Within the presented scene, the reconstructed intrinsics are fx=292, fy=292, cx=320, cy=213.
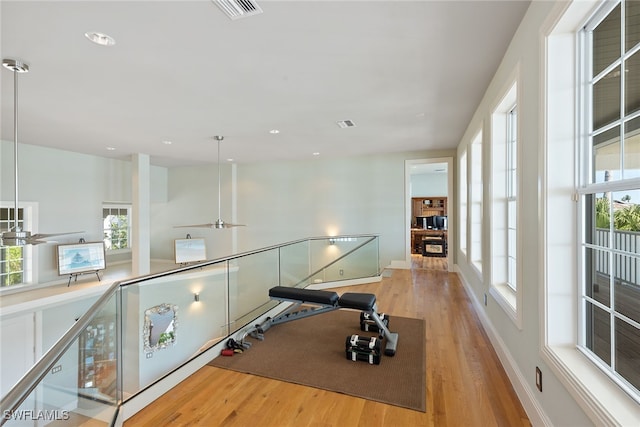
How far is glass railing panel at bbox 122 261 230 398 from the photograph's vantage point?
3.63m

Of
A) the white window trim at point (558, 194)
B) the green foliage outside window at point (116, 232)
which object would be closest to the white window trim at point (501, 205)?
the white window trim at point (558, 194)

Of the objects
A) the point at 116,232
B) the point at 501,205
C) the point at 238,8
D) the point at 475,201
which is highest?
the point at 238,8

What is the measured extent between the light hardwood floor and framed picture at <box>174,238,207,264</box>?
21.9 feet

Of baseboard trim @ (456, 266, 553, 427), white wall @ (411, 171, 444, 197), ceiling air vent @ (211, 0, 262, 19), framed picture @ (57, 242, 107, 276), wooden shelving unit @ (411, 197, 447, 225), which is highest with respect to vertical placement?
ceiling air vent @ (211, 0, 262, 19)

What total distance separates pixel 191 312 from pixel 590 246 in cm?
434

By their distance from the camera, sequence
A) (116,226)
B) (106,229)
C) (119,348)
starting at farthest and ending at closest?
(116,226) < (106,229) < (119,348)

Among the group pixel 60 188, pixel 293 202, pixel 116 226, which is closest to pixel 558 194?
pixel 293 202

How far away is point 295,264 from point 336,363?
2.69 meters

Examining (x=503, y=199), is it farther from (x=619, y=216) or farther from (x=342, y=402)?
(x=342, y=402)

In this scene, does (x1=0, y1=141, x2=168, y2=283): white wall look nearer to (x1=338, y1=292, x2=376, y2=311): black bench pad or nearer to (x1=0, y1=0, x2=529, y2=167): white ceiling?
(x1=0, y1=0, x2=529, y2=167): white ceiling

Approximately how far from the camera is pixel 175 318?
4.57m

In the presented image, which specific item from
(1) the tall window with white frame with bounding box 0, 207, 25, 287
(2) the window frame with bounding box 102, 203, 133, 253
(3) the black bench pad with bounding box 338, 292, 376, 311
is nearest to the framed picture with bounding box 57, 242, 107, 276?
(1) the tall window with white frame with bounding box 0, 207, 25, 287

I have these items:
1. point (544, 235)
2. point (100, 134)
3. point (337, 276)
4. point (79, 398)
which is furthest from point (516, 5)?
point (100, 134)

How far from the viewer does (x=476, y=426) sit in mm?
1969
